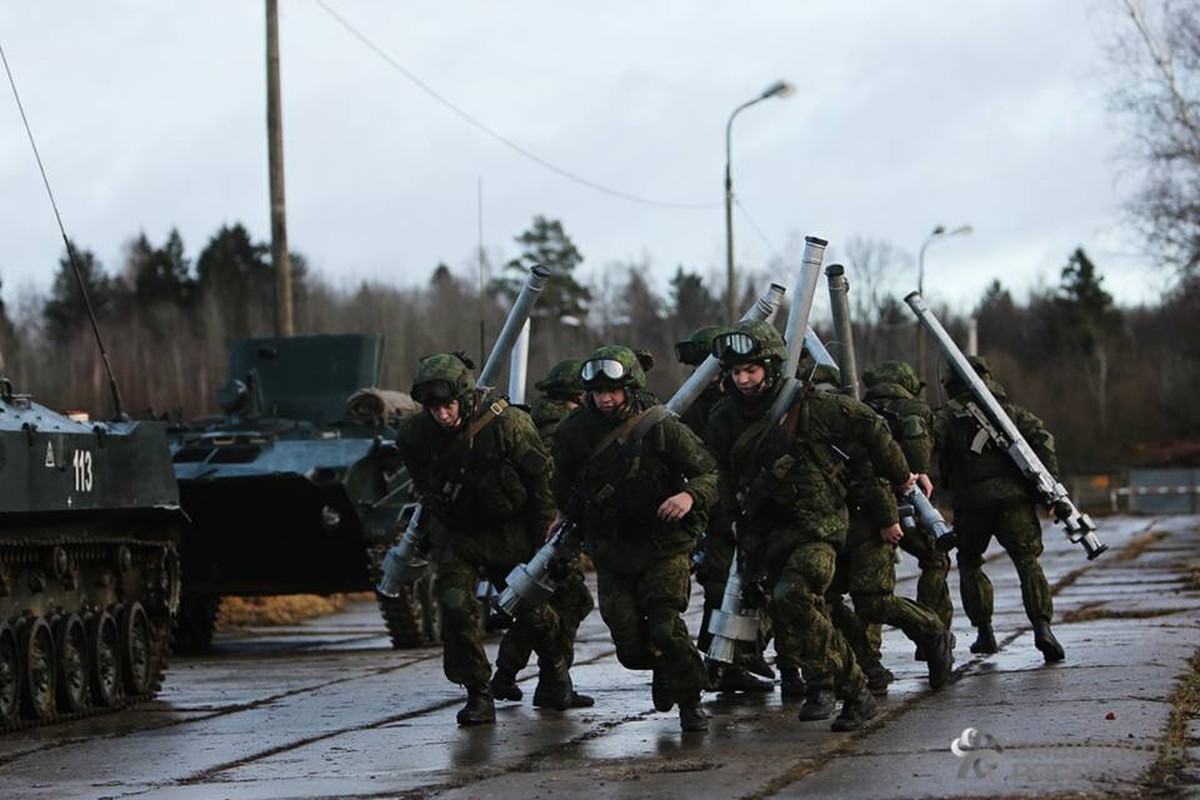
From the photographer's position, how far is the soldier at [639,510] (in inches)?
427

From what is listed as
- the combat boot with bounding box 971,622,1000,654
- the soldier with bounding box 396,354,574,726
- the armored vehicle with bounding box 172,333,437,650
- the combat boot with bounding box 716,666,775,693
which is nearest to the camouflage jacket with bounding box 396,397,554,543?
the soldier with bounding box 396,354,574,726

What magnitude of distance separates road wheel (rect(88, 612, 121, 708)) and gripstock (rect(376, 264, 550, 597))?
2.39 m

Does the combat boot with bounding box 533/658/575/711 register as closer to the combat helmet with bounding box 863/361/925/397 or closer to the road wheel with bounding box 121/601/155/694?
the combat helmet with bounding box 863/361/925/397

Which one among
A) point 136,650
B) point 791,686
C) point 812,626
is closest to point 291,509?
point 136,650

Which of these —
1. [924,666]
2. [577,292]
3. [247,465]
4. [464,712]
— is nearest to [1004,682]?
[924,666]

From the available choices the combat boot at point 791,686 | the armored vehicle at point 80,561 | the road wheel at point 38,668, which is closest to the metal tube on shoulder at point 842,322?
the combat boot at point 791,686

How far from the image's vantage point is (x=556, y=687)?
40.3ft

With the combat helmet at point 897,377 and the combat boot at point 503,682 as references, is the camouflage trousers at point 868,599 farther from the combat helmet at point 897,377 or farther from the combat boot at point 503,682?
the combat helmet at point 897,377

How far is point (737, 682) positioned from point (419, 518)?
182 centimetres

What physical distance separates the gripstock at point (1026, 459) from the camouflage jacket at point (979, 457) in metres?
0.09

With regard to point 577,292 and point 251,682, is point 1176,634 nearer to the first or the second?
point 251,682

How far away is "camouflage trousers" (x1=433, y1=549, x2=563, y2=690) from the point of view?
11.8m

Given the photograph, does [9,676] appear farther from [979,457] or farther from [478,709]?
[979,457]

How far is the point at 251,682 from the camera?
615 inches
